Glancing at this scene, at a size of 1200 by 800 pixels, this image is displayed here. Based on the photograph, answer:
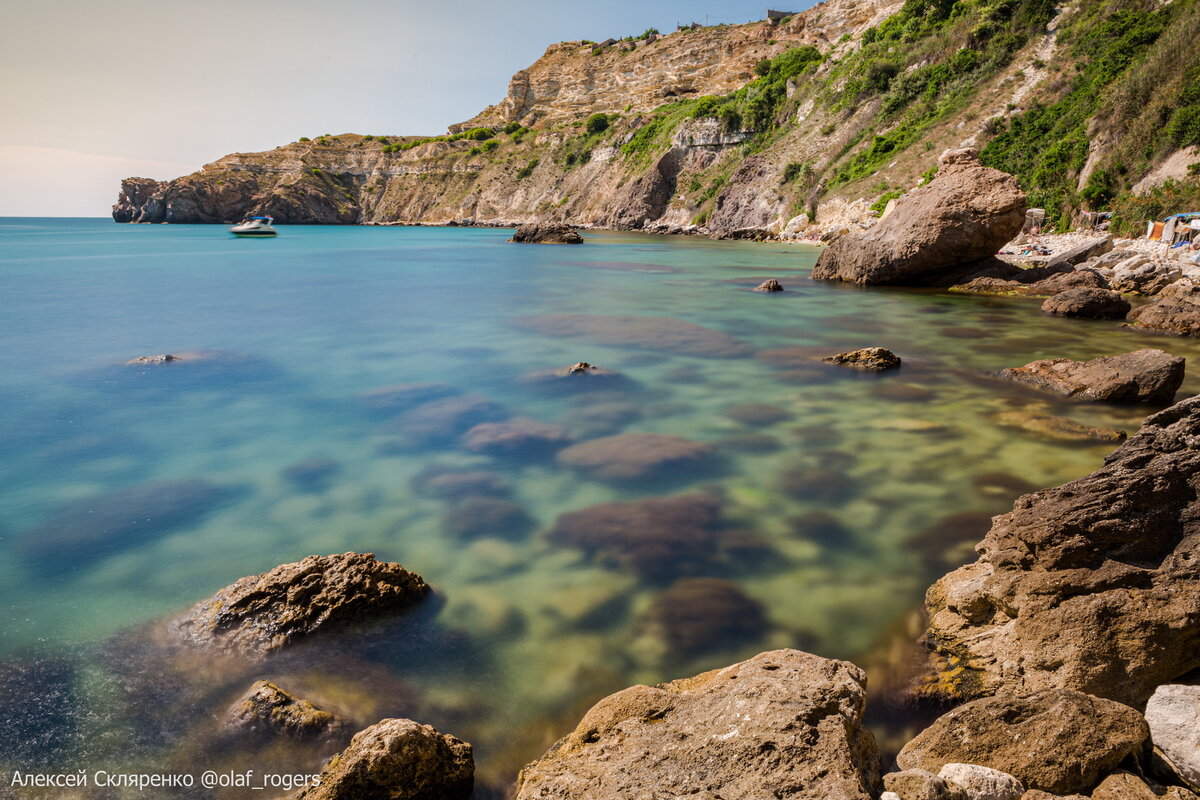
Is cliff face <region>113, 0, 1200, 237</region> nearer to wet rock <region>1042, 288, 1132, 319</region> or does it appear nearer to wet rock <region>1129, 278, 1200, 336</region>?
wet rock <region>1042, 288, 1132, 319</region>

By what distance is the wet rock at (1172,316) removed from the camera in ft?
48.5

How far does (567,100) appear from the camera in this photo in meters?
113

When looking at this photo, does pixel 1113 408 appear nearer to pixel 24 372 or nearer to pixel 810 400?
pixel 810 400

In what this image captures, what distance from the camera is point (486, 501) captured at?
276 inches

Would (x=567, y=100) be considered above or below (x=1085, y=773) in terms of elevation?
above

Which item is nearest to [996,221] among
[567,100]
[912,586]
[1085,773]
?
[912,586]

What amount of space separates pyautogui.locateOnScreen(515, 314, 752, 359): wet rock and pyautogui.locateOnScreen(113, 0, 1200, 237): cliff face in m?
22.4

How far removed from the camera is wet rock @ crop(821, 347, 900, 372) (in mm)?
12117

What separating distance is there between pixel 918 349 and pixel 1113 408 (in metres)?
4.47

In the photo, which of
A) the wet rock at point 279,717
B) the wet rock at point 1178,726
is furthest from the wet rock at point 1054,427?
the wet rock at point 279,717

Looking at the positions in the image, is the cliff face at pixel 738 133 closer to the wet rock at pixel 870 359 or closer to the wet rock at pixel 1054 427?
the wet rock at pixel 870 359

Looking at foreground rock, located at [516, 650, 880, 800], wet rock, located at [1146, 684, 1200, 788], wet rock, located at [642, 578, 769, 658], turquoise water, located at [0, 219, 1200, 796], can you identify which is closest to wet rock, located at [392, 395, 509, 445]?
turquoise water, located at [0, 219, 1200, 796]

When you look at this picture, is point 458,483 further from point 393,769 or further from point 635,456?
point 393,769

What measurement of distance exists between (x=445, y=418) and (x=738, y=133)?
63.5 meters
